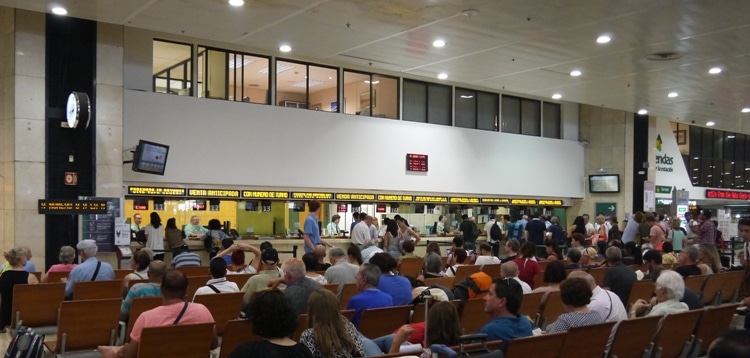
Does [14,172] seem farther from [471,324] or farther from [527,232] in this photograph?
[527,232]

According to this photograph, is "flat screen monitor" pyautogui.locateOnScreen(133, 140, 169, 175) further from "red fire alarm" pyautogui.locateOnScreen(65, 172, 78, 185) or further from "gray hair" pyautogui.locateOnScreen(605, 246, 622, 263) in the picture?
"gray hair" pyautogui.locateOnScreen(605, 246, 622, 263)

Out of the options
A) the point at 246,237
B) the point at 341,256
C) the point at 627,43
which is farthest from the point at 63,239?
the point at 627,43

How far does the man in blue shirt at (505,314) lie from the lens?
14.9ft

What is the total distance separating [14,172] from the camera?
12.2 m

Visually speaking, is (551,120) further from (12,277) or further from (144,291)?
(144,291)

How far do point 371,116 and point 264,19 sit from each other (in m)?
6.96

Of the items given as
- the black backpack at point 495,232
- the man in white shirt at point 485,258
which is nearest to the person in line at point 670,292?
the man in white shirt at point 485,258

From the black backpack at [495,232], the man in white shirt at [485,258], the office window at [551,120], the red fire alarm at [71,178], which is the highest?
the office window at [551,120]

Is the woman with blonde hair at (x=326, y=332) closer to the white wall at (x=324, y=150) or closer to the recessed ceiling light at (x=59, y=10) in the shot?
the recessed ceiling light at (x=59, y=10)

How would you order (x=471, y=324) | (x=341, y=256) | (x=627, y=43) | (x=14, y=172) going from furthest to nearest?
(x=627, y=43) < (x=14, y=172) < (x=341, y=256) < (x=471, y=324)

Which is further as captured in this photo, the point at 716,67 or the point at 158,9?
the point at 716,67

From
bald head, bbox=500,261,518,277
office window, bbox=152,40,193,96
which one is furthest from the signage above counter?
bald head, bbox=500,261,518,277

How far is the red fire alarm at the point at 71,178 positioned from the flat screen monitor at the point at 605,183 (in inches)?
681

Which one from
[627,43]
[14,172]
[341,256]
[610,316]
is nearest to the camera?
[610,316]
